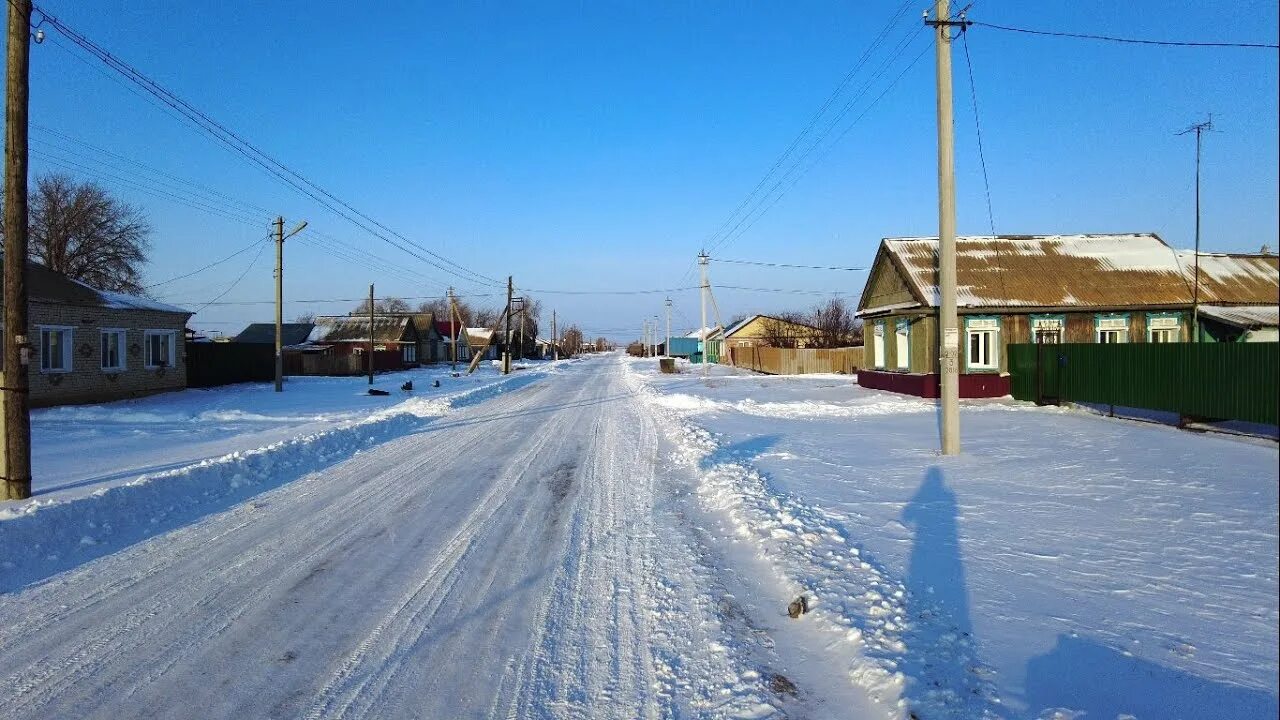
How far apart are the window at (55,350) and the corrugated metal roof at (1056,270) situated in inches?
1130

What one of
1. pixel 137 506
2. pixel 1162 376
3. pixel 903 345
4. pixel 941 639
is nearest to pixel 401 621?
pixel 941 639

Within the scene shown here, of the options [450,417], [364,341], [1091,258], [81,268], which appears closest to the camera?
[450,417]

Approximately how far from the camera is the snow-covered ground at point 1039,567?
3.57m

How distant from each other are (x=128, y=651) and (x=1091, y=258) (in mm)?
28245

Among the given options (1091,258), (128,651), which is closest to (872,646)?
(128,651)

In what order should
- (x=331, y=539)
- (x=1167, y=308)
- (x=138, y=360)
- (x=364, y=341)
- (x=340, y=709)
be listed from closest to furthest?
(x=340, y=709)
(x=331, y=539)
(x=1167, y=308)
(x=138, y=360)
(x=364, y=341)

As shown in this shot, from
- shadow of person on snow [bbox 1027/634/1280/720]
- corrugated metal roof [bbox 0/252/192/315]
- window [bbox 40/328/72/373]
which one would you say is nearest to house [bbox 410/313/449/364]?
corrugated metal roof [bbox 0/252/192/315]

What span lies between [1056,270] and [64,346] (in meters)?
34.0

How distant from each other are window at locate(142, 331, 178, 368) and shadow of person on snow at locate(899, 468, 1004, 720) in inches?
1201

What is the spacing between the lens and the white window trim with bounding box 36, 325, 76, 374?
22.8 metres

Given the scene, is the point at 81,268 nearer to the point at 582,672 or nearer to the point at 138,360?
the point at 138,360

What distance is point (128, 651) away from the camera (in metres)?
4.59

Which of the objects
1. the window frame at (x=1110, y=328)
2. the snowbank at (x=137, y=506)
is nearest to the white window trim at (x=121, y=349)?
A: the snowbank at (x=137, y=506)

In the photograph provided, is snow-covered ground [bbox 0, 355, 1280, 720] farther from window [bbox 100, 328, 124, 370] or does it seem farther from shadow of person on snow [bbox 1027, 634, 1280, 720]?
window [bbox 100, 328, 124, 370]
